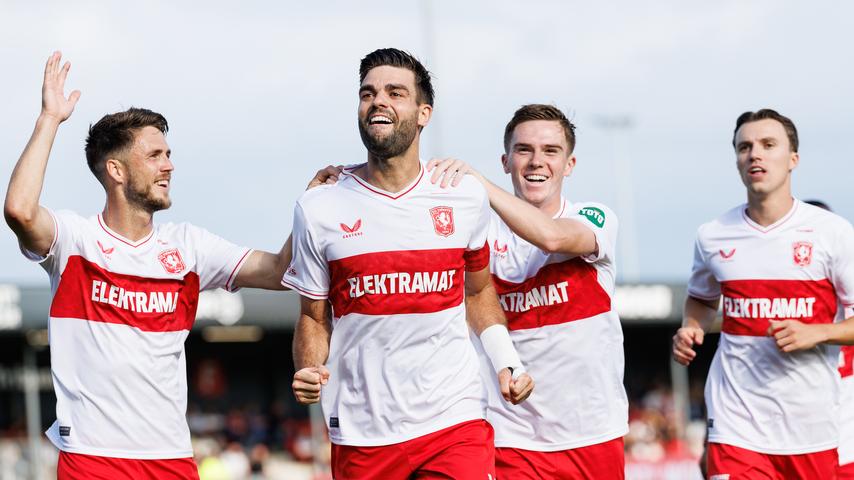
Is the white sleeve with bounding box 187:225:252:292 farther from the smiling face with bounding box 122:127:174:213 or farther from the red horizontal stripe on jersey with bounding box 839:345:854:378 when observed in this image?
the red horizontal stripe on jersey with bounding box 839:345:854:378

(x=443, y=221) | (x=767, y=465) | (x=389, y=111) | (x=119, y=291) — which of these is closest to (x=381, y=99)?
(x=389, y=111)

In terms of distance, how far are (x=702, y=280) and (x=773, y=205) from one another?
2.35 feet

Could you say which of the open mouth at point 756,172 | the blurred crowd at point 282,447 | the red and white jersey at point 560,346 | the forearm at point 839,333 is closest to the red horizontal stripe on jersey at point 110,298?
the red and white jersey at point 560,346

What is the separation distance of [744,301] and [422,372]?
2604 millimetres

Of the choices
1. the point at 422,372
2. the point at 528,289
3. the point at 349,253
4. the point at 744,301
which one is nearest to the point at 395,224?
the point at 349,253

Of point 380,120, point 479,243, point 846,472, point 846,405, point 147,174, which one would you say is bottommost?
point 846,472

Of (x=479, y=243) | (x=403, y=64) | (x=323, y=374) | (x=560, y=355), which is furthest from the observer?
(x=560, y=355)

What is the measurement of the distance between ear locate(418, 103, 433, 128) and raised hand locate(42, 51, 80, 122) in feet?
5.89

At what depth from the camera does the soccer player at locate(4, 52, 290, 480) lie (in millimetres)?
6664

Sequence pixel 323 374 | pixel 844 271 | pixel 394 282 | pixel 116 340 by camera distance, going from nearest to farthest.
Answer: pixel 323 374 < pixel 394 282 < pixel 116 340 < pixel 844 271

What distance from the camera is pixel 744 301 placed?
801 centimetres

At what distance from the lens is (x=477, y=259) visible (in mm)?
6707

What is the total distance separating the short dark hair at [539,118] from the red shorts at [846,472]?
270 cm

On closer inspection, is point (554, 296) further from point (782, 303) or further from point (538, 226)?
point (782, 303)
